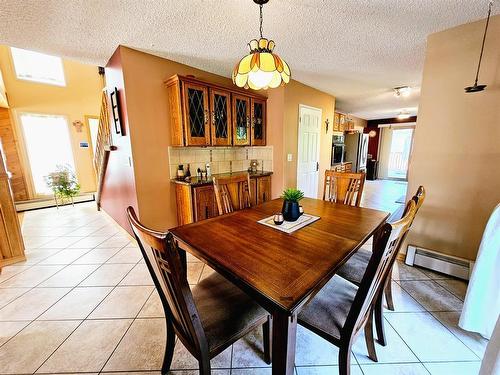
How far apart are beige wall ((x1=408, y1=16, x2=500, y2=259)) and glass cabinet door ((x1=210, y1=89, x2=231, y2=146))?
2274mm

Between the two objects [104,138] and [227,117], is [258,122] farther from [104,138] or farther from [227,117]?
[104,138]

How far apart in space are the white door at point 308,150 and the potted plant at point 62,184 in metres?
5.13

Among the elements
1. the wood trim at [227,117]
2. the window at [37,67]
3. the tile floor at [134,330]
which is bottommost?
the tile floor at [134,330]

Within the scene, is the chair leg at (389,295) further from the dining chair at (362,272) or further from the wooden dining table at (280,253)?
the wooden dining table at (280,253)

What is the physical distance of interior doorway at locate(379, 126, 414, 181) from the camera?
27.9ft

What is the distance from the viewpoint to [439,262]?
2096mm

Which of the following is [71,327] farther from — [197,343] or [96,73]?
[96,73]

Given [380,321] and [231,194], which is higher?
[231,194]

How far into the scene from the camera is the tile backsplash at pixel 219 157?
2957 millimetres

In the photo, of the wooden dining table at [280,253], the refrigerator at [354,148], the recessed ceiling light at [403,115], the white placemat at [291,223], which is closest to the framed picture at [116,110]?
the wooden dining table at [280,253]

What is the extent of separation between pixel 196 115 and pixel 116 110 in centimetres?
97

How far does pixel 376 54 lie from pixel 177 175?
2.93 m

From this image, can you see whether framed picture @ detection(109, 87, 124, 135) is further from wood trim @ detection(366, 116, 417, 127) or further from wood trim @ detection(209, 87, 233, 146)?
wood trim @ detection(366, 116, 417, 127)

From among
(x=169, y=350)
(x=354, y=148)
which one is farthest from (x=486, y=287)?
(x=354, y=148)
